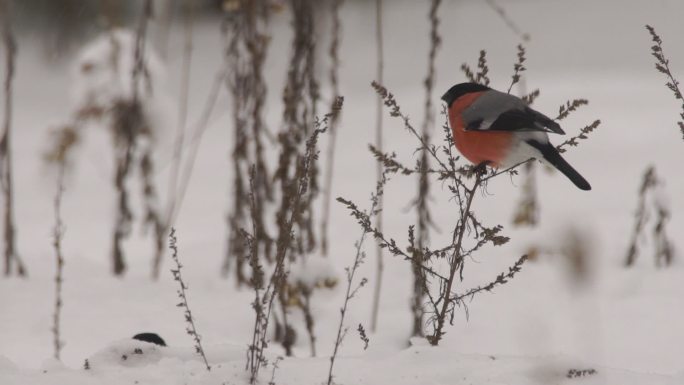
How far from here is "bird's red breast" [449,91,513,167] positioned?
2.50 meters

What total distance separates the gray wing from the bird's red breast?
3 cm

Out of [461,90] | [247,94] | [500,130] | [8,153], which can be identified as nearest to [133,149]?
[8,153]

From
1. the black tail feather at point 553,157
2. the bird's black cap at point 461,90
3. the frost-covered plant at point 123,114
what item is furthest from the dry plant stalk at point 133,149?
the black tail feather at point 553,157

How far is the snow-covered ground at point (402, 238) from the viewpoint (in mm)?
2566

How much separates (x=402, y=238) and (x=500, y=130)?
10.3 feet

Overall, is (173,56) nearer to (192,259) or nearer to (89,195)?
(89,195)

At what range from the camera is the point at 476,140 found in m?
2.53

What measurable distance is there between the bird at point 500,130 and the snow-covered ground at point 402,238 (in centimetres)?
30

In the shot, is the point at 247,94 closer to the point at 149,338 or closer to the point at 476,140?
the point at 149,338

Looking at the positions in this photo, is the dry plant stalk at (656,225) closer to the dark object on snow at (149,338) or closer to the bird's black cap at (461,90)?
the bird's black cap at (461,90)

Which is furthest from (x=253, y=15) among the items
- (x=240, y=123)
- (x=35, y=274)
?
(x=35, y=274)

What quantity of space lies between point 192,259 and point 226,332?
1.40m

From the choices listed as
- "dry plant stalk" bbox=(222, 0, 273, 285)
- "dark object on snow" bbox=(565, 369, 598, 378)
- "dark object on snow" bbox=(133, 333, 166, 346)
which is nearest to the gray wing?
"dark object on snow" bbox=(565, 369, 598, 378)

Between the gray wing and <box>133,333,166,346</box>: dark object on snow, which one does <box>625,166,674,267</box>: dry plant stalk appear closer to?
the gray wing
